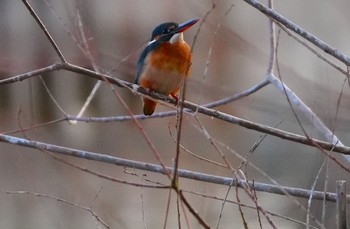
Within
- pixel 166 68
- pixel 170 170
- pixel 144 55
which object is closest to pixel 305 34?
pixel 170 170

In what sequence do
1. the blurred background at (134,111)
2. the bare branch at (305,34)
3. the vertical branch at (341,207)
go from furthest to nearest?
the blurred background at (134,111)
the bare branch at (305,34)
the vertical branch at (341,207)

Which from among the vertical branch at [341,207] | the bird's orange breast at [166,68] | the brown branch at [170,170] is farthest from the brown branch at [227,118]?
the bird's orange breast at [166,68]

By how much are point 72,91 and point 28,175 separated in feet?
6.01

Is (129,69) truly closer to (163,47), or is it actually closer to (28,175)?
(163,47)

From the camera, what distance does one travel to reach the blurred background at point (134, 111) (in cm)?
505

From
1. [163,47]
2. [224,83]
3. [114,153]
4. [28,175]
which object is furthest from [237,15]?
[163,47]

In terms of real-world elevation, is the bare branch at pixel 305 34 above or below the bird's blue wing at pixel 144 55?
below

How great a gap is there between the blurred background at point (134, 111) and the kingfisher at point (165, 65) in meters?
1.90

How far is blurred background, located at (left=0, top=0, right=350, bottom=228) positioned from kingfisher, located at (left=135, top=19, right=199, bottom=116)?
6.22 feet

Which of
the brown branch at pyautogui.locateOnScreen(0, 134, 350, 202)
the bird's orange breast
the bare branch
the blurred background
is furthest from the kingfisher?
the blurred background

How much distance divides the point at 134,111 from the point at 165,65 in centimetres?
329

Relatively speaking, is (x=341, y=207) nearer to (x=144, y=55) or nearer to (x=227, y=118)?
(x=227, y=118)

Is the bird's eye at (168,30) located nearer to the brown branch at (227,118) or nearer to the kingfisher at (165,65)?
the kingfisher at (165,65)

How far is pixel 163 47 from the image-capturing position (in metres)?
2.74
